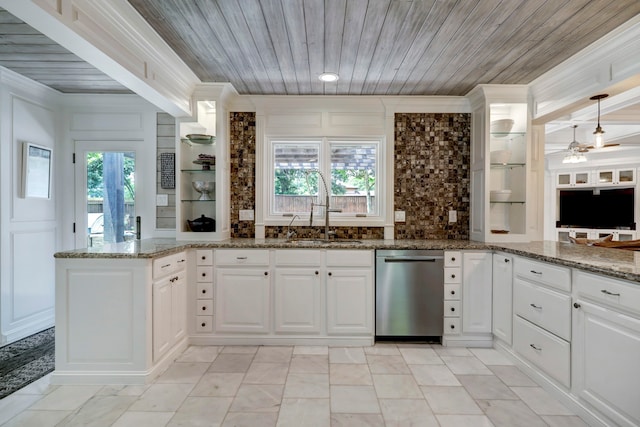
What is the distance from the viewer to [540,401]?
7.18 feet

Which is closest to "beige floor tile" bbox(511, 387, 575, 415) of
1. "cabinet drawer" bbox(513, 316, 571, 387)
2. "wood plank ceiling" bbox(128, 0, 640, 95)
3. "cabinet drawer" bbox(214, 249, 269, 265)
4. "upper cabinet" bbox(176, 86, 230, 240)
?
"cabinet drawer" bbox(513, 316, 571, 387)

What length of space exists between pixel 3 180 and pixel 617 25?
4731 mm

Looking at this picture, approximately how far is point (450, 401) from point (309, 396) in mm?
887

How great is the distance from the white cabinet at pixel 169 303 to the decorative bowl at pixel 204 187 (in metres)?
0.73

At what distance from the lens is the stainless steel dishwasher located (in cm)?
307

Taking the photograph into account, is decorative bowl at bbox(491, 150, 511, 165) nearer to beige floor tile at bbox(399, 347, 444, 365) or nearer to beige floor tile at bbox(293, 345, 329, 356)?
beige floor tile at bbox(399, 347, 444, 365)

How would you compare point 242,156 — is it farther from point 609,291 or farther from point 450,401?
point 609,291

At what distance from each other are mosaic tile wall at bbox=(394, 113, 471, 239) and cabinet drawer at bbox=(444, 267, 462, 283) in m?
0.61

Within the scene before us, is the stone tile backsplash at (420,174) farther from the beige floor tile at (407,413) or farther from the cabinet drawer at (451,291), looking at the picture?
the beige floor tile at (407,413)

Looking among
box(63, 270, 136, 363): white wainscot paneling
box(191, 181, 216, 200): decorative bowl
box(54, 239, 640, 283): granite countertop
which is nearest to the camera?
box(54, 239, 640, 283): granite countertop

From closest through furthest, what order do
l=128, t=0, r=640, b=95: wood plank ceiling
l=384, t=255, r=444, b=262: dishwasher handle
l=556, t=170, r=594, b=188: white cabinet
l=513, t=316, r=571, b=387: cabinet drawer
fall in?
l=128, t=0, r=640, b=95: wood plank ceiling
l=513, t=316, r=571, b=387: cabinet drawer
l=384, t=255, r=444, b=262: dishwasher handle
l=556, t=170, r=594, b=188: white cabinet

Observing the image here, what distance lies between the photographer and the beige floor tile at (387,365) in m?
2.59

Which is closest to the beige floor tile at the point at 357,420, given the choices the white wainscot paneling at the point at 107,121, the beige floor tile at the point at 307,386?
the beige floor tile at the point at 307,386

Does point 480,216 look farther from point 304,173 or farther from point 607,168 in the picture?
point 607,168
